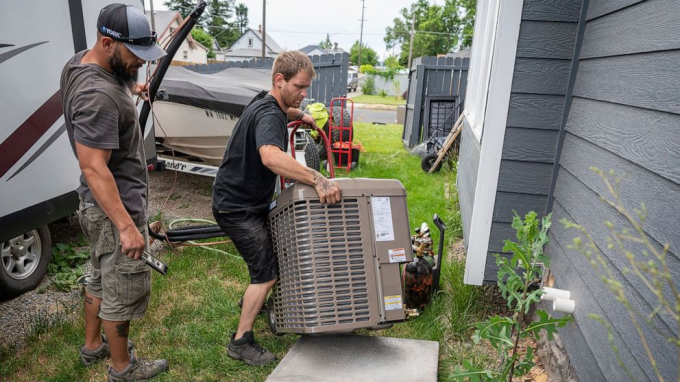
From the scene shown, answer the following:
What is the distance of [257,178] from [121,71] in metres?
0.87

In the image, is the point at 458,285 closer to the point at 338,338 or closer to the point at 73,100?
Result: the point at 338,338

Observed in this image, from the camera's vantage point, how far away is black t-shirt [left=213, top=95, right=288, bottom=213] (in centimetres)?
258

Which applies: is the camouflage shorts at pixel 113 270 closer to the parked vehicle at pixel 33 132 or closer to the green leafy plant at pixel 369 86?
the parked vehicle at pixel 33 132

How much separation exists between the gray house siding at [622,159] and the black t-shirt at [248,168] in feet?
4.96

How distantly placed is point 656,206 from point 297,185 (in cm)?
155

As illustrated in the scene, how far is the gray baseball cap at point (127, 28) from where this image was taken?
7.13 ft

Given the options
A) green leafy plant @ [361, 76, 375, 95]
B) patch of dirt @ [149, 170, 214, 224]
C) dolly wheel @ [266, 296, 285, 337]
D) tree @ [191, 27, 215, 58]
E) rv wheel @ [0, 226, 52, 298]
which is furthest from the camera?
tree @ [191, 27, 215, 58]

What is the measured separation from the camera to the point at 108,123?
2.17m

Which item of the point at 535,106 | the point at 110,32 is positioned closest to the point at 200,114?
the point at 110,32

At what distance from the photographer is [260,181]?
274cm

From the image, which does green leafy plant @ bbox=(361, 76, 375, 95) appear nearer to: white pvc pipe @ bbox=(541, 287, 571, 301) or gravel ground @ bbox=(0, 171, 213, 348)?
gravel ground @ bbox=(0, 171, 213, 348)

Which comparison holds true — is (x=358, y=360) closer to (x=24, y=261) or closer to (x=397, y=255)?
(x=397, y=255)

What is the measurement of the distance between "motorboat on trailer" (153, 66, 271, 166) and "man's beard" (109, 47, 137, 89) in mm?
3012

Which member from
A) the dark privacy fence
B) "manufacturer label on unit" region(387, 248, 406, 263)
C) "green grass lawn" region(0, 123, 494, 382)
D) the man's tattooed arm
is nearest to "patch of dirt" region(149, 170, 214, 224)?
"green grass lawn" region(0, 123, 494, 382)
